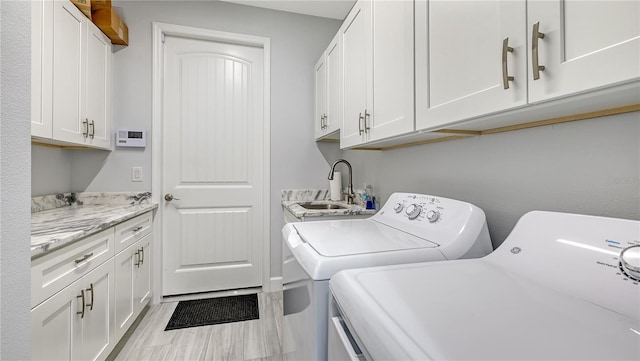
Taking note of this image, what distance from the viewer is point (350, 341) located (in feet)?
2.19

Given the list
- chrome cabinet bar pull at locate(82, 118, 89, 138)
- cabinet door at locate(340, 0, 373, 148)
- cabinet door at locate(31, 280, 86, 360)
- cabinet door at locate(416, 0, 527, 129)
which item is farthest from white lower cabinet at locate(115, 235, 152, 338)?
cabinet door at locate(416, 0, 527, 129)

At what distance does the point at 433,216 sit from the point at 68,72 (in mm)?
2273

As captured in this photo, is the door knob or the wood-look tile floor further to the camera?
the door knob

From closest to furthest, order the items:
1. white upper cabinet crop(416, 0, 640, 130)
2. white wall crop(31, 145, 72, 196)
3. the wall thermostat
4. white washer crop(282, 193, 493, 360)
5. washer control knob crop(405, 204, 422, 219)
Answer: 1. white upper cabinet crop(416, 0, 640, 130)
2. white washer crop(282, 193, 493, 360)
3. washer control knob crop(405, 204, 422, 219)
4. white wall crop(31, 145, 72, 196)
5. the wall thermostat

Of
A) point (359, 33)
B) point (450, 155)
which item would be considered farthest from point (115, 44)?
point (450, 155)

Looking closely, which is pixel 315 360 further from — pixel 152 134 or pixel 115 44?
pixel 115 44

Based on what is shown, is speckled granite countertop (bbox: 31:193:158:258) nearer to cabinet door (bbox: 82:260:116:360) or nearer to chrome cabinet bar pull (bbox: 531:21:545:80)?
cabinet door (bbox: 82:260:116:360)

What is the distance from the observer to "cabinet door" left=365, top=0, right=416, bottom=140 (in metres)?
1.16

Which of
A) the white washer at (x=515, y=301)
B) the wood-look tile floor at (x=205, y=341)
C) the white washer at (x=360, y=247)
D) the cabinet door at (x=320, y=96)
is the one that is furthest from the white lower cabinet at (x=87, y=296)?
the cabinet door at (x=320, y=96)

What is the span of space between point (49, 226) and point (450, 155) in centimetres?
199

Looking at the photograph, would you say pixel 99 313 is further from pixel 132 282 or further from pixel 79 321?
pixel 132 282

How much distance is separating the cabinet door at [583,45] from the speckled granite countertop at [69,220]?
64.7 inches

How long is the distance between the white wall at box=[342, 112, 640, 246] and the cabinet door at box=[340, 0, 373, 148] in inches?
17.6

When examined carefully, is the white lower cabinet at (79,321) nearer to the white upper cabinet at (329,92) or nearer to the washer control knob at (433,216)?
the washer control knob at (433,216)
